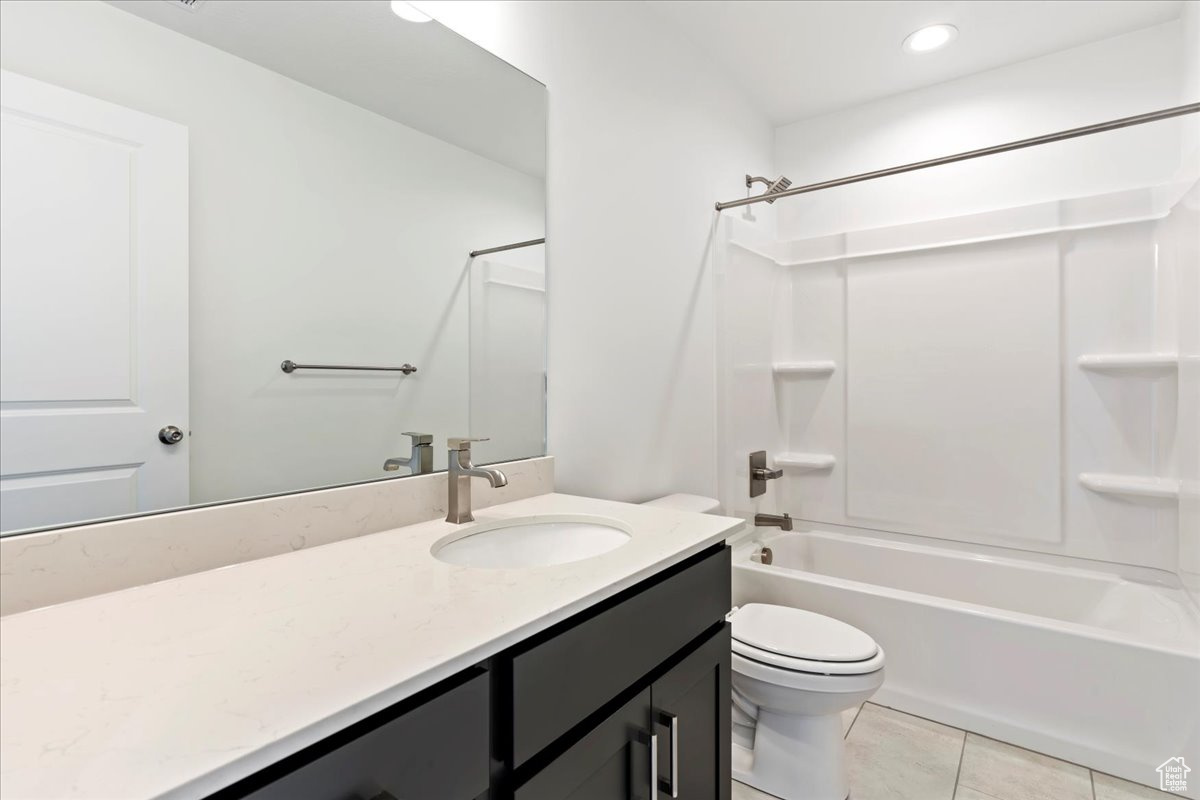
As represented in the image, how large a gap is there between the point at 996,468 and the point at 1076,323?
649mm

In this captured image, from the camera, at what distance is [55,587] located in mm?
749

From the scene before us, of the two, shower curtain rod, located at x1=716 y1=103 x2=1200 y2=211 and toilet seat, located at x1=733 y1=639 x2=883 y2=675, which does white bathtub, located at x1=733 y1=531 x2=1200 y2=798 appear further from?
shower curtain rod, located at x1=716 y1=103 x2=1200 y2=211

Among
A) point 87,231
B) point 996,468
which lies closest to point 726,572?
point 87,231

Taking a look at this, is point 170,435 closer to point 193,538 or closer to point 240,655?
point 193,538

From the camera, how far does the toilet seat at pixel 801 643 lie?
148 cm

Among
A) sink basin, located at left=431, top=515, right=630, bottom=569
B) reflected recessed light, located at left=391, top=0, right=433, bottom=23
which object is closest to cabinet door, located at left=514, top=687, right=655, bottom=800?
sink basin, located at left=431, top=515, right=630, bottom=569

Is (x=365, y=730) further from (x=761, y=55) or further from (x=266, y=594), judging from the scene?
(x=761, y=55)

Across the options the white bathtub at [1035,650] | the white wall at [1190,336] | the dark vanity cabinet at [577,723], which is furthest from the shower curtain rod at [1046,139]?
the dark vanity cabinet at [577,723]

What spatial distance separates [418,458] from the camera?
1.23m

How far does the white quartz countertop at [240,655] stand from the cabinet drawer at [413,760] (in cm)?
3

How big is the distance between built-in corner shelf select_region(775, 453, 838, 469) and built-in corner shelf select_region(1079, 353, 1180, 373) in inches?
41.1

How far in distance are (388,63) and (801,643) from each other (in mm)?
1813

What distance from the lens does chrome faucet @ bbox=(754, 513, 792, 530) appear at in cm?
253

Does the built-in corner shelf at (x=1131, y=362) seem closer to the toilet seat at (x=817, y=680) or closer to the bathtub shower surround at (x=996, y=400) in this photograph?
the bathtub shower surround at (x=996, y=400)
